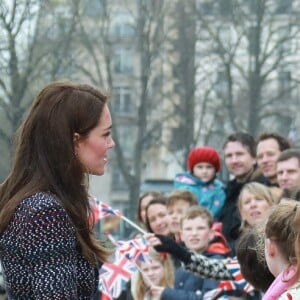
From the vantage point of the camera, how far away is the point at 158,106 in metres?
27.0

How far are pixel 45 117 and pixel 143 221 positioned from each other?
Answer: 5.10m

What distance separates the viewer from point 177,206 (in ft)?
24.8

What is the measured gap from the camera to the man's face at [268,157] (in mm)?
7145

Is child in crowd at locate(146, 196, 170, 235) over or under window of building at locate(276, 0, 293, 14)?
under

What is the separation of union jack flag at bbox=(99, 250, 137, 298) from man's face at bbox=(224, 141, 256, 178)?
1191mm

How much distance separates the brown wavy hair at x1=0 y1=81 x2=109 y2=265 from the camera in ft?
9.48

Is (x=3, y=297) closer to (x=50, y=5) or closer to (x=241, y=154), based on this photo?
(x=241, y=154)

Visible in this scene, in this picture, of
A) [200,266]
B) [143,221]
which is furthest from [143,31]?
[200,266]

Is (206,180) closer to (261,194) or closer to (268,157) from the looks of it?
(268,157)

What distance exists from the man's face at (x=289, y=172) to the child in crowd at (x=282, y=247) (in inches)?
111

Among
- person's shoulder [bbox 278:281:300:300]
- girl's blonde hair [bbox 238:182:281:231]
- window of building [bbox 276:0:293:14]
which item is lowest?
person's shoulder [bbox 278:281:300:300]

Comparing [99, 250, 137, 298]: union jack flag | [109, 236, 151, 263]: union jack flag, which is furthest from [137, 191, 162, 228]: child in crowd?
[109, 236, 151, 263]: union jack flag

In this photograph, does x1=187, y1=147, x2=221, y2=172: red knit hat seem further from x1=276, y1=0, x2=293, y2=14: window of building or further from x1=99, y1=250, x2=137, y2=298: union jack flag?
x1=276, y1=0, x2=293, y2=14: window of building

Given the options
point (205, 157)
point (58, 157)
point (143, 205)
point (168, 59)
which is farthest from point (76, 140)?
point (168, 59)
